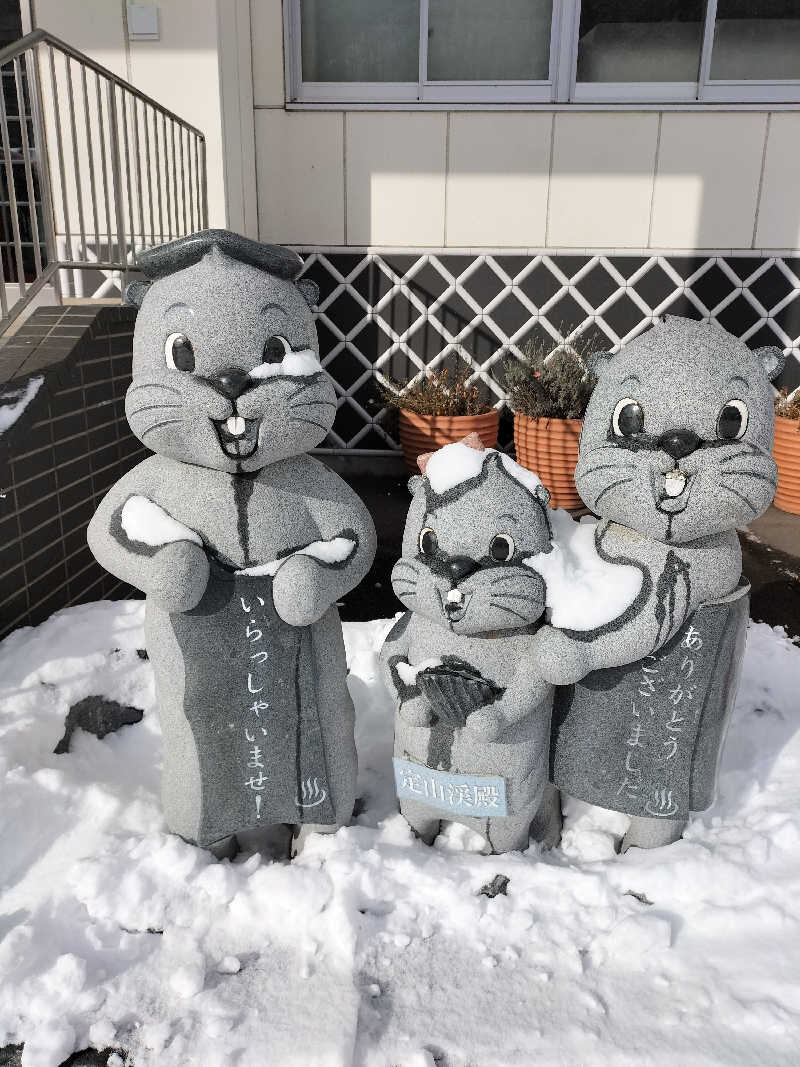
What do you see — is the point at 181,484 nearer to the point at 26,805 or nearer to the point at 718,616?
the point at 26,805

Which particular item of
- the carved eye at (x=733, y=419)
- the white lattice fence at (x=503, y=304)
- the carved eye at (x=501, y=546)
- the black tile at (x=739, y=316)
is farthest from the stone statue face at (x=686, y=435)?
the black tile at (x=739, y=316)

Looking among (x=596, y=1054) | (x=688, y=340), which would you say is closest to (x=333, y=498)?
(x=688, y=340)

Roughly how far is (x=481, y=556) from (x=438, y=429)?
3.57m

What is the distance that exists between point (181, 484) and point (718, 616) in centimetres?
132

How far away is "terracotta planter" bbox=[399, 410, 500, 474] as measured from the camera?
207 inches

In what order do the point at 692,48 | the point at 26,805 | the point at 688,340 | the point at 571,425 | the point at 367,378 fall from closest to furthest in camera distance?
the point at 688,340 → the point at 26,805 → the point at 571,425 → the point at 692,48 → the point at 367,378

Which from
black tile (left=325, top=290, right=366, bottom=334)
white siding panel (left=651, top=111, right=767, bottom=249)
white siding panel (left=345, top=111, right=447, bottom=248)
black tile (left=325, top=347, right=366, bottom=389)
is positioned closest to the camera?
white siding panel (left=651, top=111, right=767, bottom=249)

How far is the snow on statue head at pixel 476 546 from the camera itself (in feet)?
5.86

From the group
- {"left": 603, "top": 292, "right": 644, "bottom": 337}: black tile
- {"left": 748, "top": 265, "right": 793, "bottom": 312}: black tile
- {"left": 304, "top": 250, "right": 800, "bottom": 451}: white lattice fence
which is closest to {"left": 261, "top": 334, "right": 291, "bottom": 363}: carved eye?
{"left": 304, "top": 250, "right": 800, "bottom": 451}: white lattice fence

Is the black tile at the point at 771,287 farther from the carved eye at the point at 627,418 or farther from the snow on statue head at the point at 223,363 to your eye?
the snow on statue head at the point at 223,363

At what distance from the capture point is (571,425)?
4.88 meters

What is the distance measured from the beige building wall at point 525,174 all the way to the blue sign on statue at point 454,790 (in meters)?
4.36

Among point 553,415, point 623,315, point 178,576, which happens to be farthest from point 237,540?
point 623,315

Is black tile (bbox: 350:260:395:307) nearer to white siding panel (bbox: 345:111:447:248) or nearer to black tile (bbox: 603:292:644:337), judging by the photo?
white siding panel (bbox: 345:111:447:248)
